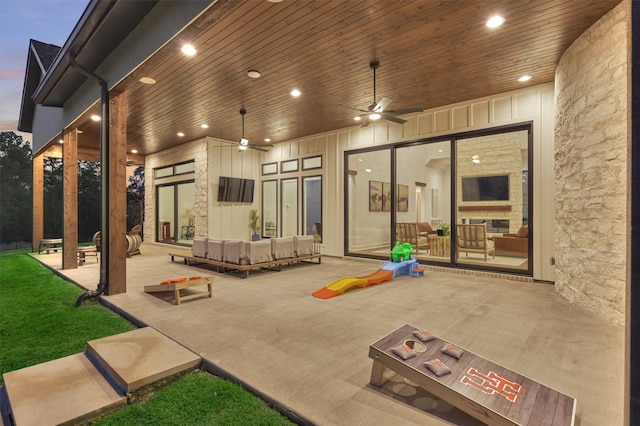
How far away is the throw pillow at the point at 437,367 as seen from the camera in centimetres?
197

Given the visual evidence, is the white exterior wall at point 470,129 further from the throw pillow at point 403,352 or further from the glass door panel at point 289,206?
the throw pillow at point 403,352

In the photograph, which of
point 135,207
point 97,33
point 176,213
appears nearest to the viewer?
point 97,33

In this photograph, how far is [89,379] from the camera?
8.03ft

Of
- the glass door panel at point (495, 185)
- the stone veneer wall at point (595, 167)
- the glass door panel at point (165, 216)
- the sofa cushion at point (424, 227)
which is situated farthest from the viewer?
the glass door panel at point (165, 216)

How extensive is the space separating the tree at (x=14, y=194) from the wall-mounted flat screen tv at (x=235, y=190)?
701 cm

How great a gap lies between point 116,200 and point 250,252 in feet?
8.30

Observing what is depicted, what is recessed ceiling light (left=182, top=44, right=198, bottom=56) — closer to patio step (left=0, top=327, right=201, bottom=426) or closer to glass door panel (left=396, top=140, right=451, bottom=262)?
patio step (left=0, top=327, right=201, bottom=426)

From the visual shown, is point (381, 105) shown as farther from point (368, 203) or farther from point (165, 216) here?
point (165, 216)

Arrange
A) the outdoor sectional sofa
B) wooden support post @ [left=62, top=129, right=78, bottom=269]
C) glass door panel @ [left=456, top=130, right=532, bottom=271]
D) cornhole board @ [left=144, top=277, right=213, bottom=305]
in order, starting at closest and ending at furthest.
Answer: cornhole board @ [left=144, top=277, right=213, bottom=305]
the outdoor sectional sofa
wooden support post @ [left=62, top=129, right=78, bottom=269]
glass door panel @ [left=456, top=130, right=532, bottom=271]

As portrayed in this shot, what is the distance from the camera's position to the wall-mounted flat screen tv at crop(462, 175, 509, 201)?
9.30 metres

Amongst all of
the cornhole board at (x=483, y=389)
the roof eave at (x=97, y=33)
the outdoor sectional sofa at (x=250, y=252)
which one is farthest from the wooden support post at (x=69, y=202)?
the cornhole board at (x=483, y=389)

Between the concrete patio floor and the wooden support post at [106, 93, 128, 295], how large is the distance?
0.36m

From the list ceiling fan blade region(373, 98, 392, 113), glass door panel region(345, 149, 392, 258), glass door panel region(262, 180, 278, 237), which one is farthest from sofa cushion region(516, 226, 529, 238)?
glass door panel region(262, 180, 278, 237)

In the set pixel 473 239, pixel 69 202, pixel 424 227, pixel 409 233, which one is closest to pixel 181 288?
pixel 69 202
